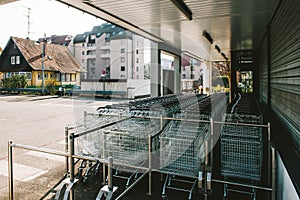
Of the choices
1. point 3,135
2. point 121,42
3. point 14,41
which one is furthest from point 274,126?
point 121,42

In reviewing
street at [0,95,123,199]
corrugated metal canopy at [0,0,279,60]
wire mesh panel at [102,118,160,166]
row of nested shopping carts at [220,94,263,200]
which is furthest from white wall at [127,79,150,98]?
row of nested shopping carts at [220,94,263,200]

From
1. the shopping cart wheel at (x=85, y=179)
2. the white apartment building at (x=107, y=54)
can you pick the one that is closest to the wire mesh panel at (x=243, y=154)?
the shopping cart wheel at (x=85, y=179)

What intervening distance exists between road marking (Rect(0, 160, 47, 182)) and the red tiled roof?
71.6 ft

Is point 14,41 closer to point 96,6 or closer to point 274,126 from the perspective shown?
point 96,6

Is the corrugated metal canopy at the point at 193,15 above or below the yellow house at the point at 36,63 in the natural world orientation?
below

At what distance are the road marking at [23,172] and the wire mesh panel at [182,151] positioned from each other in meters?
1.86

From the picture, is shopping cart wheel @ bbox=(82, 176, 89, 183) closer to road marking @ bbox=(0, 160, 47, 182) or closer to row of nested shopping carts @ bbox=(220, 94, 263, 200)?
road marking @ bbox=(0, 160, 47, 182)

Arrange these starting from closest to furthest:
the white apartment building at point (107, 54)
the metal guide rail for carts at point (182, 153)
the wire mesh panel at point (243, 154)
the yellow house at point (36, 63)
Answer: the wire mesh panel at point (243, 154) → the metal guide rail for carts at point (182, 153) → the yellow house at point (36, 63) → the white apartment building at point (107, 54)

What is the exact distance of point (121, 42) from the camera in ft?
103

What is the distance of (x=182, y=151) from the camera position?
300cm

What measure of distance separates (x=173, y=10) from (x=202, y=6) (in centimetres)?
56

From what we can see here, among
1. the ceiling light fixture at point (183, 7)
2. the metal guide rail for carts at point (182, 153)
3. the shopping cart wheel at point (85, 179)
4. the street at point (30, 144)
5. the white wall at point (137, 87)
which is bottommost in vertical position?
the shopping cart wheel at point (85, 179)

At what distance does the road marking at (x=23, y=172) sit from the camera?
11.3ft

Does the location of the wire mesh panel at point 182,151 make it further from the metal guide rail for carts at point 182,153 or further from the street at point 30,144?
the street at point 30,144
